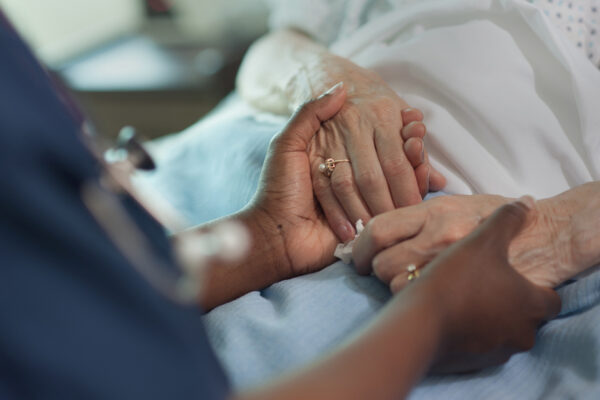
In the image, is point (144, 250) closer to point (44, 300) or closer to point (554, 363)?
point (44, 300)

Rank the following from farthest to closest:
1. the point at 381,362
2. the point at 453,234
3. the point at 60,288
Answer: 1. the point at 453,234
2. the point at 381,362
3. the point at 60,288

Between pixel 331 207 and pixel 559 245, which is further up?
pixel 331 207

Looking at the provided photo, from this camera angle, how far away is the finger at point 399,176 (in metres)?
0.72

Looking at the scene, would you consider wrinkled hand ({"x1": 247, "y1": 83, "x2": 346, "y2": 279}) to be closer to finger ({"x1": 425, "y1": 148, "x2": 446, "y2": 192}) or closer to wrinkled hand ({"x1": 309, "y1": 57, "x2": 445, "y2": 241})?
wrinkled hand ({"x1": 309, "y1": 57, "x2": 445, "y2": 241})

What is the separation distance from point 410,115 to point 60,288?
60 cm

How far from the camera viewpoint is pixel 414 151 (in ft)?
2.37

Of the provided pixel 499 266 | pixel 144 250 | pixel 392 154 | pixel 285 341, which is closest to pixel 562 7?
pixel 392 154

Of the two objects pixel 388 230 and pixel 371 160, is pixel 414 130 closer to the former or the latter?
pixel 371 160

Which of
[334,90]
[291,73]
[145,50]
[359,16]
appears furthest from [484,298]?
[145,50]

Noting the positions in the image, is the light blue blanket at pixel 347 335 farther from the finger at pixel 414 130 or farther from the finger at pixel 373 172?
the finger at pixel 414 130

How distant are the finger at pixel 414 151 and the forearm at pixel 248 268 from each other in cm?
21

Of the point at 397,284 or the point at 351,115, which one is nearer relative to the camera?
the point at 397,284

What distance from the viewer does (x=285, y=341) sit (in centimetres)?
56

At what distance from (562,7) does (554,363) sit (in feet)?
2.01
